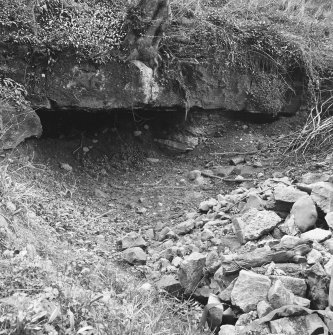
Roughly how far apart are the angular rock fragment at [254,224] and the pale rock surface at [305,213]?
15cm

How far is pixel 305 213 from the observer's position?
3.62 m

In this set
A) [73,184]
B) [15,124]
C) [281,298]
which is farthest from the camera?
[73,184]

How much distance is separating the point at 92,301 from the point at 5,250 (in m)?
0.74

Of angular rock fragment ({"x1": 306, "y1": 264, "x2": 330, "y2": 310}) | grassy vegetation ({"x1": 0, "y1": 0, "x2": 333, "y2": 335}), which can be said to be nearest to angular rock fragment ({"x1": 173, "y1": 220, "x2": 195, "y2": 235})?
grassy vegetation ({"x1": 0, "y1": 0, "x2": 333, "y2": 335})

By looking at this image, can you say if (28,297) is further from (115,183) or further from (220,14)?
(220,14)

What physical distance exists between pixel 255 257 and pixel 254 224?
53cm

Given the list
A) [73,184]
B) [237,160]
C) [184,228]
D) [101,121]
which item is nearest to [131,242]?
[184,228]

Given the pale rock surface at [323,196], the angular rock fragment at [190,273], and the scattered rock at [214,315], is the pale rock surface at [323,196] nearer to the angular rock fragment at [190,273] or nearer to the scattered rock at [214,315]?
the angular rock fragment at [190,273]

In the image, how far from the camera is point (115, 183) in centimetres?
504

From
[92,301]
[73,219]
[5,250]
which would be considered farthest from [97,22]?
[92,301]

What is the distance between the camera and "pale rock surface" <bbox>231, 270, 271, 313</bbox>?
279cm

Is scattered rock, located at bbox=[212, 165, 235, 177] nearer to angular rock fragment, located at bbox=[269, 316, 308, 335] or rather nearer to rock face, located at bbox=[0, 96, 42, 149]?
rock face, located at bbox=[0, 96, 42, 149]

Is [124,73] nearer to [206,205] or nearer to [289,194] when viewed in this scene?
[206,205]

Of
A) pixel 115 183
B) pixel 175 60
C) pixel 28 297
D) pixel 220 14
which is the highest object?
pixel 220 14
